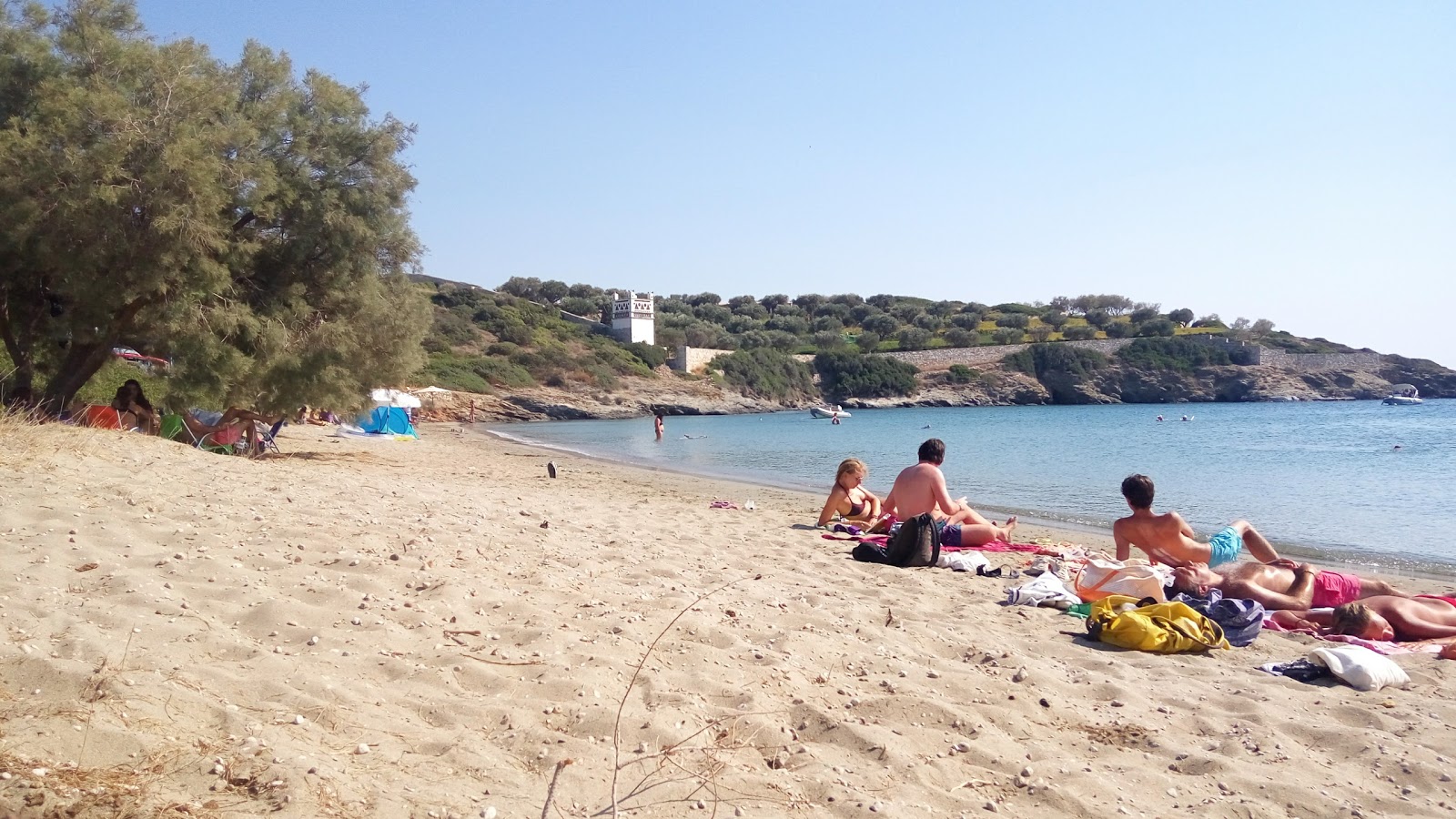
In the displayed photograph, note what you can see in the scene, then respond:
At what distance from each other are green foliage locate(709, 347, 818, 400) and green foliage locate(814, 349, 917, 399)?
1829 millimetres

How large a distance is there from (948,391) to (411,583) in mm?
82684

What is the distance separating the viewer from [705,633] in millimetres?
4609

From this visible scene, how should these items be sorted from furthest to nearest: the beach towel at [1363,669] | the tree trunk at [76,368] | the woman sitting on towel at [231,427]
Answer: the woman sitting on towel at [231,427]
the tree trunk at [76,368]
the beach towel at [1363,669]

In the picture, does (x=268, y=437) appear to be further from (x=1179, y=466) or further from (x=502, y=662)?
(x=1179, y=466)

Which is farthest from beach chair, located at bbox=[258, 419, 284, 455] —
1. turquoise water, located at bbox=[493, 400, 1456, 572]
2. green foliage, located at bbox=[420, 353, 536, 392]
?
green foliage, located at bbox=[420, 353, 536, 392]

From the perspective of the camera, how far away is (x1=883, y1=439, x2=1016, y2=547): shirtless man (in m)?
8.89

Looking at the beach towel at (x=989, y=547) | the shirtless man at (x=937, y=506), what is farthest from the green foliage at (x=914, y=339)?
the beach towel at (x=989, y=547)

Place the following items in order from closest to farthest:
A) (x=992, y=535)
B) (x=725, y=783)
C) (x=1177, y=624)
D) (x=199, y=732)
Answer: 1. (x=199, y=732)
2. (x=725, y=783)
3. (x=1177, y=624)
4. (x=992, y=535)

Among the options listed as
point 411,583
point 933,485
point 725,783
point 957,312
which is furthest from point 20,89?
point 957,312

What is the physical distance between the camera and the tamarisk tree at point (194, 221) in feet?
36.9

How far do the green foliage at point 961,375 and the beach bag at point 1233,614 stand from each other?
268ft

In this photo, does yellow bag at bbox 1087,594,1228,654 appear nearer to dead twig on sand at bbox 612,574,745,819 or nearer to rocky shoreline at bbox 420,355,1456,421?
dead twig on sand at bbox 612,574,745,819

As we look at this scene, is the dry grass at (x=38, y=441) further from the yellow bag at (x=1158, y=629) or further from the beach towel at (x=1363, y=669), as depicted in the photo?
the beach towel at (x=1363, y=669)

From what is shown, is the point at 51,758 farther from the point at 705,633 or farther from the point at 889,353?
the point at 889,353
